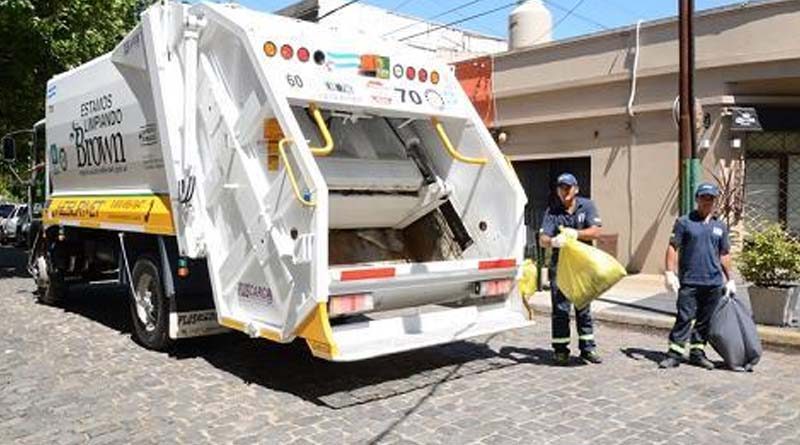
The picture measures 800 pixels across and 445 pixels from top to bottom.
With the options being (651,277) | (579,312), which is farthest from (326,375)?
(651,277)

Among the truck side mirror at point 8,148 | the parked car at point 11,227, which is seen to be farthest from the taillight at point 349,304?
the parked car at point 11,227

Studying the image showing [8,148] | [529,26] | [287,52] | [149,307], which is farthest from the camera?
[529,26]

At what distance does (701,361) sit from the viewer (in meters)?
6.50

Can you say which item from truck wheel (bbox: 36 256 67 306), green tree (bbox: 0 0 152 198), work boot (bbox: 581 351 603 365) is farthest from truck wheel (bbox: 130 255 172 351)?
green tree (bbox: 0 0 152 198)

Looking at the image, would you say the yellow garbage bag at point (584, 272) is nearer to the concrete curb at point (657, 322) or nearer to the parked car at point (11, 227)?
the concrete curb at point (657, 322)

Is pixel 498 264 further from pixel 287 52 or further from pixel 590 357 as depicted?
pixel 287 52

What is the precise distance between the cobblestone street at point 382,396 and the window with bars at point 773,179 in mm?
5689

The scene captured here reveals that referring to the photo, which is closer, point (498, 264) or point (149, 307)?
point (498, 264)

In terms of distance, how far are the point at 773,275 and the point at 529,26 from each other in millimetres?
9295

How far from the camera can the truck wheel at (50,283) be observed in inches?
384

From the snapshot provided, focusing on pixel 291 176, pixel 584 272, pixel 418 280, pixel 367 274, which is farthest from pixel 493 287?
pixel 291 176

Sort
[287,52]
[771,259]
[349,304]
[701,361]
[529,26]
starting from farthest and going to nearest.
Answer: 1. [529,26]
2. [771,259]
3. [701,361]
4. [287,52]
5. [349,304]

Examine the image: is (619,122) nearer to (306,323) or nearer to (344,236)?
(344,236)

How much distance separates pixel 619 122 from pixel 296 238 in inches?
349
